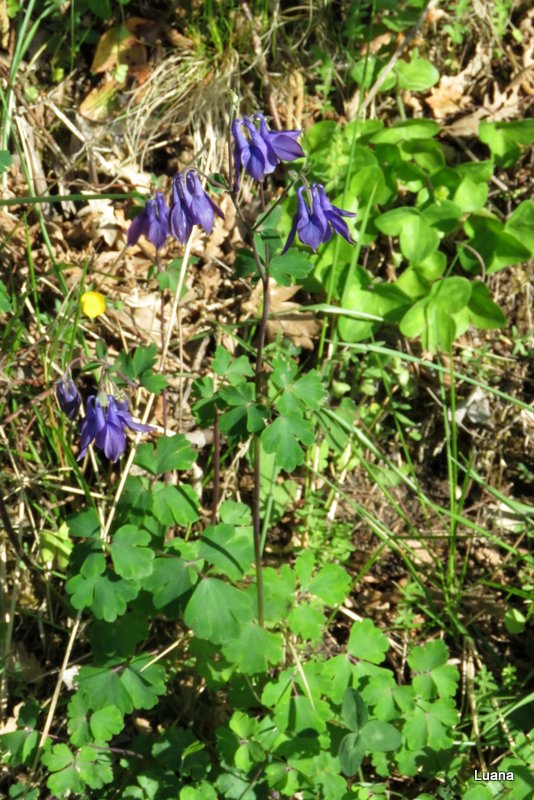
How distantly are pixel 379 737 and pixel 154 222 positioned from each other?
165 cm

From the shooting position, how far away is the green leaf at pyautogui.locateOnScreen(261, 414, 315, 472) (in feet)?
6.90

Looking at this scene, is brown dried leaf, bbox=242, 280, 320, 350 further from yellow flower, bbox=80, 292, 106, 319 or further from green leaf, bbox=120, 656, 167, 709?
green leaf, bbox=120, 656, 167, 709

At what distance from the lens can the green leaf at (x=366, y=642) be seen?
2.63 m

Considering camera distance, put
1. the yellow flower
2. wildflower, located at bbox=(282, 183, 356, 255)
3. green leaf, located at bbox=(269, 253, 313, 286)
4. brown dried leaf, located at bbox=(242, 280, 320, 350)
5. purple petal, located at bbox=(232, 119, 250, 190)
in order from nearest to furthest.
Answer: purple petal, located at bbox=(232, 119, 250, 190) < wildflower, located at bbox=(282, 183, 356, 255) < green leaf, located at bbox=(269, 253, 313, 286) < the yellow flower < brown dried leaf, located at bbox=(242, 280, 320, 350)

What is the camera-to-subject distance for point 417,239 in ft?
11.1

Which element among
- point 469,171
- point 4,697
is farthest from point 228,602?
point 469,171

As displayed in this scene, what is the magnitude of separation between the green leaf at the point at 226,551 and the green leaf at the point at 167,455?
223 mm

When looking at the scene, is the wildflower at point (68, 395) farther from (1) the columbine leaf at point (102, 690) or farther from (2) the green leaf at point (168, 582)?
(1) the columbine leaf at point (102, 690)

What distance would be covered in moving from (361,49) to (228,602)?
273 centimetres

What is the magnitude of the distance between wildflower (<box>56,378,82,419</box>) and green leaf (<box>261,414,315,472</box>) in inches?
22.8

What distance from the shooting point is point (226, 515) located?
2.66 meters

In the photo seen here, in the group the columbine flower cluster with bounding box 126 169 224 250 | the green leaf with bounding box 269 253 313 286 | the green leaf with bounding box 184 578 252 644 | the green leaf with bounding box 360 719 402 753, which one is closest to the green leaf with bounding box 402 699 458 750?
the green leaf with bounding box 360 719 402 753

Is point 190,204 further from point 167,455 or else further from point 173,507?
point 173,507

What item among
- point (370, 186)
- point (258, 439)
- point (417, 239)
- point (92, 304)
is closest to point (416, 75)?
point (370, 186)
